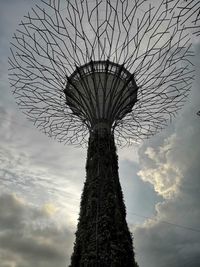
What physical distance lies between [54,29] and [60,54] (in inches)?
45.3

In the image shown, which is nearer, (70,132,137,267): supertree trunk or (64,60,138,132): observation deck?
(70,132,137,267): supertree trunk

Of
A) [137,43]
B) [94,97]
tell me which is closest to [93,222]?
[94,97]

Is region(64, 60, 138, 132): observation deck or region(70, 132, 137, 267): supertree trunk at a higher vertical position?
region(64, 60, 138, 132): observation deck

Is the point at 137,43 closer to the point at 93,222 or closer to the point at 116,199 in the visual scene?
the point at 116,199

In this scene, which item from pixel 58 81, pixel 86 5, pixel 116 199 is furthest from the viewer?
pixel 58 81

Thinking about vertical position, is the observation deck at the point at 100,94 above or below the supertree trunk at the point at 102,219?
above

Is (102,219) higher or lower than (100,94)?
lower

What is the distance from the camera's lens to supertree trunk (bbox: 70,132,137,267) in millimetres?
9156

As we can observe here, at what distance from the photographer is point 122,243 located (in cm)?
946

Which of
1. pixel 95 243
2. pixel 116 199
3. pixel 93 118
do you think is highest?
pixel 93 118

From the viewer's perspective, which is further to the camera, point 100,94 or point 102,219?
point 100,94

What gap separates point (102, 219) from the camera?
977 cm

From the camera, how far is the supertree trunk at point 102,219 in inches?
360

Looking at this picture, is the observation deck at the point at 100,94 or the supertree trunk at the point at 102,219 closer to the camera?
the supertree trunk at the point at 102,219
